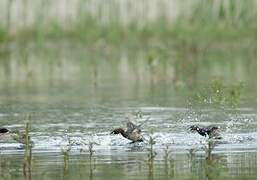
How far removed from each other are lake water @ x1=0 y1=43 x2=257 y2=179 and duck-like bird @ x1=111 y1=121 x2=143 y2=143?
0.31ft

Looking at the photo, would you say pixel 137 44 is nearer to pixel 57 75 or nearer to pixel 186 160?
pixel 57 75

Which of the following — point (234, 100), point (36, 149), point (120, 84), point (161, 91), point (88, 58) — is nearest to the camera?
point (36, 149)

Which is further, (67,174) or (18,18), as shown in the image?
(18,18)

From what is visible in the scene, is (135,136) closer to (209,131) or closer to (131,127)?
(131,127)

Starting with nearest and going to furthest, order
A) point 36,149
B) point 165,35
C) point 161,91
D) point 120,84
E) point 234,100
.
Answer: point 36,149, point 234,100, point 161,91, point 120,84, point 165,35

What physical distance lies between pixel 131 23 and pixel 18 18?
3.38 m

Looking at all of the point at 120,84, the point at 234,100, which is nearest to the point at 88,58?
the point at 120,84

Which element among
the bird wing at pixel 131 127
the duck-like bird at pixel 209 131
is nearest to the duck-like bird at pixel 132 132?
the bird wing at pixel 131 127

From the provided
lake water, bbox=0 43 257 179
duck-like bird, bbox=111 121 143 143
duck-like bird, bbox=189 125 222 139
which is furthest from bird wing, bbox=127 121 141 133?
duck-like bird, bbox=189 125 222 139

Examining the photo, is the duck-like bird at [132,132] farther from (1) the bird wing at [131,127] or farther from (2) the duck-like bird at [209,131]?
(2) the duck-like bird at [209,131]

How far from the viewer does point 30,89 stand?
21391mm

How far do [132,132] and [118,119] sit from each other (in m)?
2.68

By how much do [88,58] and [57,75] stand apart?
204 inches

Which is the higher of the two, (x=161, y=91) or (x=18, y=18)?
(x=18, y=18)
